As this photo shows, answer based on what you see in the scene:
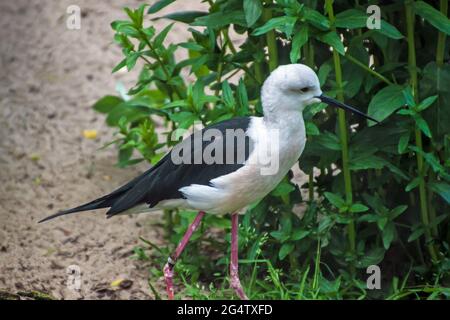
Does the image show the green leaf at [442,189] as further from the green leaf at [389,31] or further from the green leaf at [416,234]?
the green leaf at [389,31]

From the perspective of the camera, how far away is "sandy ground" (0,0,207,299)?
5441 mm

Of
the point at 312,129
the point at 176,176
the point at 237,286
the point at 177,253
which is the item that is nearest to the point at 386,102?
the point at 312,129

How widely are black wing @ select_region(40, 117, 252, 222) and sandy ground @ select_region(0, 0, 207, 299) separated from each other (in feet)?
2.35

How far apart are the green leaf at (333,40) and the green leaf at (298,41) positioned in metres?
0.09

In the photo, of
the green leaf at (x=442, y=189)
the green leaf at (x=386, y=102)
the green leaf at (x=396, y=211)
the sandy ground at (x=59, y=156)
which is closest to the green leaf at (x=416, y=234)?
the green leaf at (x=396, y=211)

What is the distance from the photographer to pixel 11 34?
7.82 m

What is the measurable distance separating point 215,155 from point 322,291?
93 centimetres

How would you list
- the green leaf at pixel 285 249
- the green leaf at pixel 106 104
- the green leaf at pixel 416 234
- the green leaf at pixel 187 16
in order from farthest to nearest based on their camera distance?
the green leaf at pixel 106 104
the green leaf at pixel 187 16
the green leaf at pixel 285 249
the green leaf at pixel 416 234

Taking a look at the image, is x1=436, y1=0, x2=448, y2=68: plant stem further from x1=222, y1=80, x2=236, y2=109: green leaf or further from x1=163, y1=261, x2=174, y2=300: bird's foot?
x1=163, y1=261, x2=174, y2=300: bird's foot

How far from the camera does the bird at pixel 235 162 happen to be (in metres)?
4.39

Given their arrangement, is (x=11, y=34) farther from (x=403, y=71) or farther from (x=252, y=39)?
(x=403, y=71)

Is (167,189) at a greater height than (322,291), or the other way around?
(167,189)

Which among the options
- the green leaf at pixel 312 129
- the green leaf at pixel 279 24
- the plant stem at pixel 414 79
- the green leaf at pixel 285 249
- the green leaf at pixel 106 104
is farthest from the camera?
the green leaf at pixel 106 104
